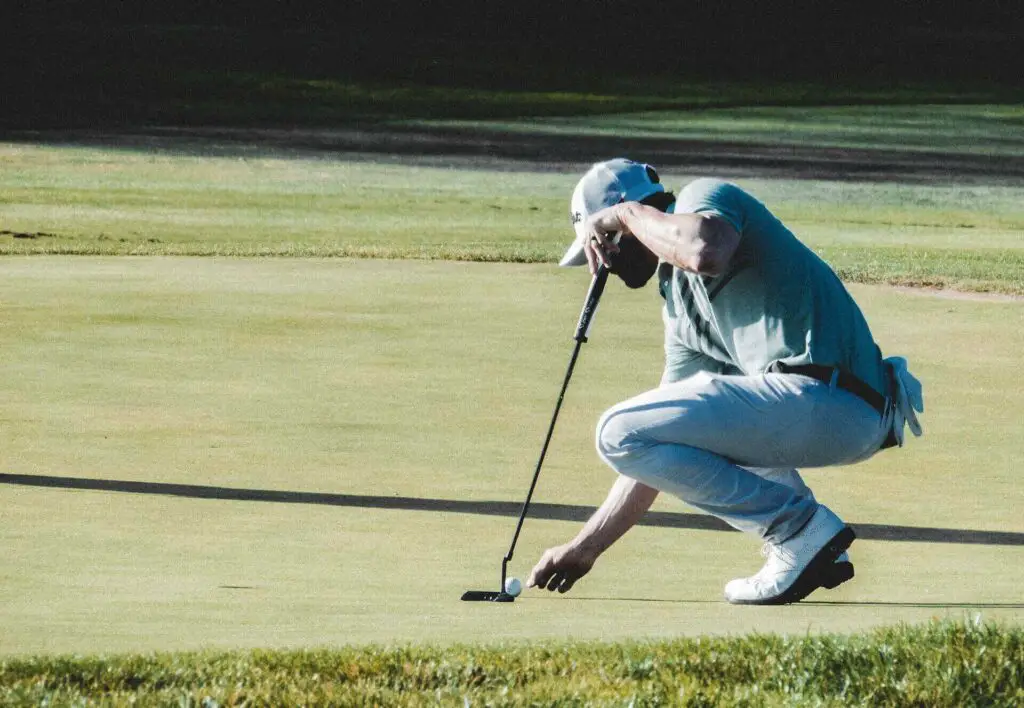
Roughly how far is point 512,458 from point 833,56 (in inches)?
1898

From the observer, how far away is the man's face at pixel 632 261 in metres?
4.88

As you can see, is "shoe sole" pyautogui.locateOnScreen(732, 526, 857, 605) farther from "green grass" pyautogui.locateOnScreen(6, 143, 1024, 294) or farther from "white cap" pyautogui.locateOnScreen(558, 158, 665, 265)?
"green grass" pyautogui.locateOnScreen(6, 143, 1024, 294)

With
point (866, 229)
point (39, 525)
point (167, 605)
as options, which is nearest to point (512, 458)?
point (39, 525)

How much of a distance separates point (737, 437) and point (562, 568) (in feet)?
1.71

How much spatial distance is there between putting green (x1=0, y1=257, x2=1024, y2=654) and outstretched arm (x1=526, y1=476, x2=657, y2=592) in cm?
6

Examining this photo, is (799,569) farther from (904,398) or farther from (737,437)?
(904,398)

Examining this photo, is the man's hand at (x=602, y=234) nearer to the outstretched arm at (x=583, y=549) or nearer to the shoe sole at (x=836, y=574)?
the outstretched arm at (x=583, y=549)

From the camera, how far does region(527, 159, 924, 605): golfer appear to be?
477 centimetres

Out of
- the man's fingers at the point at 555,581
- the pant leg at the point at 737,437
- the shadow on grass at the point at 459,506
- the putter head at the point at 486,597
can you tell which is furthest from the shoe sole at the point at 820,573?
the shadow on grass at the point at 459,506

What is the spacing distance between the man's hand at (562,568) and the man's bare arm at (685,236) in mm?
741

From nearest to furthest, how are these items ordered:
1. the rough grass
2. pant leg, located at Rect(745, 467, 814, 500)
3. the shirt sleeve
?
the rough grass → the shirt sleeve → pant leg, located at Rect(745, 467, 814, 500)

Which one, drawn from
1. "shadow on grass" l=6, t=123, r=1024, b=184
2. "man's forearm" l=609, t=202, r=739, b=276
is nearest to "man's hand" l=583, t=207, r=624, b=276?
"man's forearm" l=609, t=202, r=739, b=276

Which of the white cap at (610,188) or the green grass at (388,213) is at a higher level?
the white cap at (610,188)

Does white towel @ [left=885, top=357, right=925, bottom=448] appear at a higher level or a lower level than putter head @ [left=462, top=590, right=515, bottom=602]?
higher
